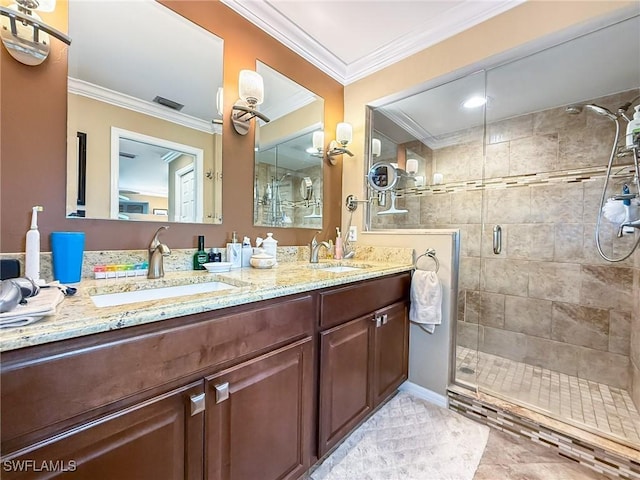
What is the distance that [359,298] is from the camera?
141cm

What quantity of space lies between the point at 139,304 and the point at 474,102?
8.02 ft

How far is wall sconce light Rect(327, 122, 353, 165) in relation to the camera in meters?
2.20

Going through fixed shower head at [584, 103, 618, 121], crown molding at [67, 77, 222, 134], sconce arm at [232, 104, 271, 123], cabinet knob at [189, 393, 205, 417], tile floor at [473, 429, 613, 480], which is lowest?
tile floor at [473, 429, 613, 480]

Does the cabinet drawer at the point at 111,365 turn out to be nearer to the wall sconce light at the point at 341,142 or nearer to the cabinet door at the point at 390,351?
the cabinet door at the point at 390,351

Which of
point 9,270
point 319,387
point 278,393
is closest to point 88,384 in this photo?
point 278,393

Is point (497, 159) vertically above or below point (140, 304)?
above

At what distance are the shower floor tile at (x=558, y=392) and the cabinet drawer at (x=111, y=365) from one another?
169 centimetres

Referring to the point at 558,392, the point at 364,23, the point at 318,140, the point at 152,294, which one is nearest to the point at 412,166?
the point at 318,140

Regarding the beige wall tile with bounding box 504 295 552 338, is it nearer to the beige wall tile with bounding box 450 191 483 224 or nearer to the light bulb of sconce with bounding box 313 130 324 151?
the beige wall tile with bounding box 450 191 483 224

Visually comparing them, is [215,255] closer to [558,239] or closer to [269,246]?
[269,246]

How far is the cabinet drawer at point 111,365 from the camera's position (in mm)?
539

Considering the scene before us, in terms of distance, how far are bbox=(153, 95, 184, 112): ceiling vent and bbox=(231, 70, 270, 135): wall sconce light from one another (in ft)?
0.94

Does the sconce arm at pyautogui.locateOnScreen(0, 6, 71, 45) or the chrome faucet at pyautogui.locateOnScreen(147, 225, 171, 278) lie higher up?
the sconce arm at pyautogui.locateOnScreen(0, 6, 71, 45)

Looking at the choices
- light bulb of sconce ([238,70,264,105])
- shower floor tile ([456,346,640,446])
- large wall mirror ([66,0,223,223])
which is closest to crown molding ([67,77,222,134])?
large wall mirror ([66,0,223,223])
